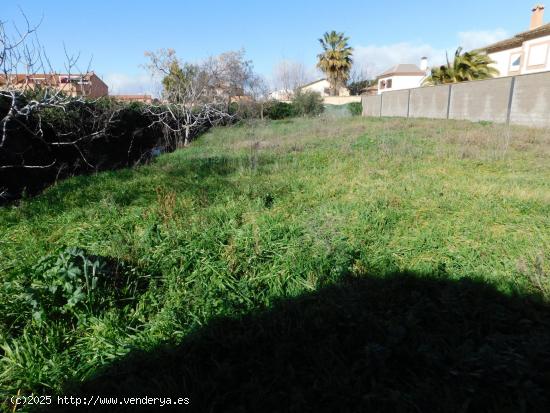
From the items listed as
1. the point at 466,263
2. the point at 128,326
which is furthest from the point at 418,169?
the point at 128,326

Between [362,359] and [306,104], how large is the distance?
2842 centimetres

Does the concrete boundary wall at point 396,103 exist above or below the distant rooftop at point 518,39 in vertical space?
below

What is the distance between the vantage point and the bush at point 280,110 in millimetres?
28578

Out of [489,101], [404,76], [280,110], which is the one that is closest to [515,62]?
[489,101]

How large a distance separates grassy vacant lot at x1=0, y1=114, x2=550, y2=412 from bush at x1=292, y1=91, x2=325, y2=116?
24861 millimetres

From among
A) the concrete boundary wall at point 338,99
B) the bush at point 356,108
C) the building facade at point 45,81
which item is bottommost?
the building facade at point 45,81

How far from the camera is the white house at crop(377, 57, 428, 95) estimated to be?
143 ft

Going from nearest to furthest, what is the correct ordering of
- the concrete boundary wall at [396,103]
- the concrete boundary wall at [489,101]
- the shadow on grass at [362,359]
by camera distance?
the shadow on grass at [362,359]
the concrete boundary wall at [489,101]
the concrete boundary wall at [396,103]

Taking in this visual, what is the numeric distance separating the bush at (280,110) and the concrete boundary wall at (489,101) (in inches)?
390

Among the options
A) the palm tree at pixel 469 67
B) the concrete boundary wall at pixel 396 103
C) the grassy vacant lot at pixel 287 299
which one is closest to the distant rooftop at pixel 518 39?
Result: the palm tree at pixel 469 67

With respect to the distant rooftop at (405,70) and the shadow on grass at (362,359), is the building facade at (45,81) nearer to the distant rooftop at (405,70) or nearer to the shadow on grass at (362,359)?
the shadow on grass at (362,359)

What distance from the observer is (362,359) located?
1965 millimetres

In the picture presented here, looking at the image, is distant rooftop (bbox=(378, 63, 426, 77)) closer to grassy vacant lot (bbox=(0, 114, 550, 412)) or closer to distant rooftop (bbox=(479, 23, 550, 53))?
distant rooftop (bbox=(479, 23, 550, 53))

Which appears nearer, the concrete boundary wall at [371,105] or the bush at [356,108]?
the concrete boundary wall at [371,105]
